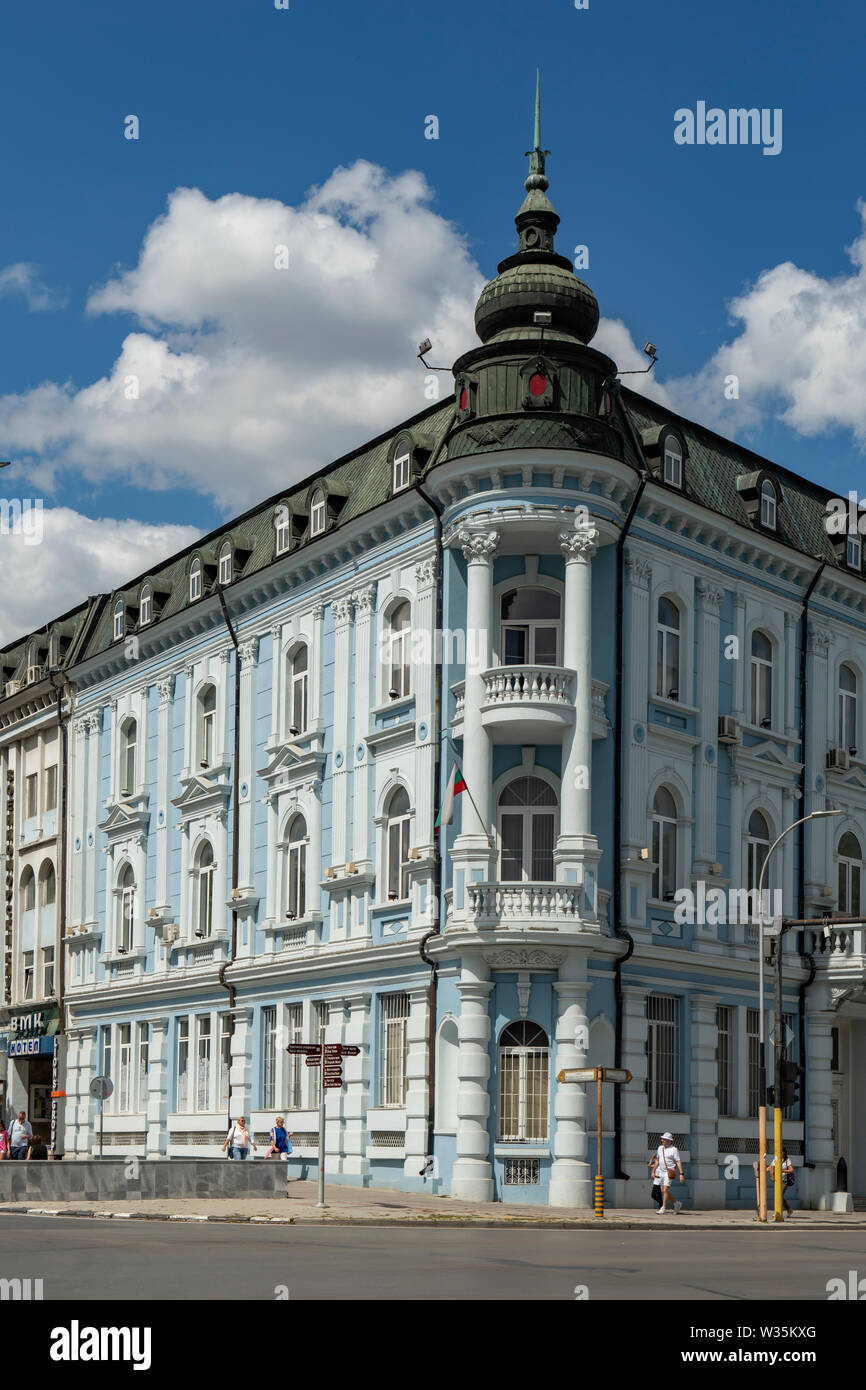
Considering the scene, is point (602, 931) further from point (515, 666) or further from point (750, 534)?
point (750, 534)

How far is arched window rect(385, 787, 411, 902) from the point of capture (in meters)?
39.5

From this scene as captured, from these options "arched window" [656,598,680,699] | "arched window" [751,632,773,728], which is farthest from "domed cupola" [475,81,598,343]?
"arched window" [751,632,773,728]

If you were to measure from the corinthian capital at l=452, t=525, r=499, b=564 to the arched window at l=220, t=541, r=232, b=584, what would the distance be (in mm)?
12746

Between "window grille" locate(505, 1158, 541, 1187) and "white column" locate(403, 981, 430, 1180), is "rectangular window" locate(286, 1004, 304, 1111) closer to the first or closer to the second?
"white column" locate(403, 981, 430, 1180)

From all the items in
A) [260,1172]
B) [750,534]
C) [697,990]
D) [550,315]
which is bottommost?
[260,1172]

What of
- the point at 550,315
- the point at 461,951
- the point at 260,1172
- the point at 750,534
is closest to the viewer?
the point at 260,1172

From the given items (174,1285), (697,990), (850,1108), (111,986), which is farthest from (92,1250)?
(111,986)

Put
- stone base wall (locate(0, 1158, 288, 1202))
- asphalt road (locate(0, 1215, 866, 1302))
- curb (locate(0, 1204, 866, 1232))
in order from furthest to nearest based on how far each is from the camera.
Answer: stone base wall (locate(0, 1158, 288, 1202)) → curb (locate(0, 1204, 866, 1232)) → asphalt road (locate(0, 1215, 866, 1302))

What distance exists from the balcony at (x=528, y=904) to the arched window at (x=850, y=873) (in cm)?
1192

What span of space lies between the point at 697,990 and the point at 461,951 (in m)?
6.55

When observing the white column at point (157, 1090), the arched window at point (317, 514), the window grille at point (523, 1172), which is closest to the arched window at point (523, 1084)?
the window grille at point (523, 1172)

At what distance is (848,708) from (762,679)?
13.1 ft
